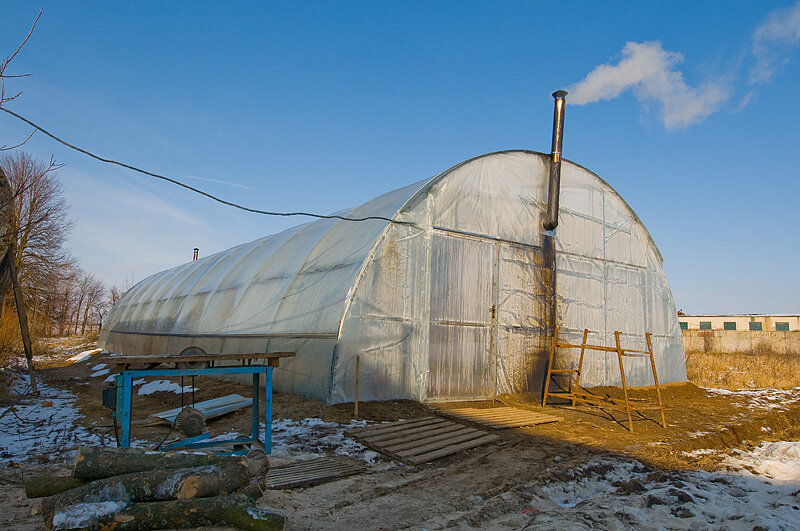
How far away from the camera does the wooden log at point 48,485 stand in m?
4.32

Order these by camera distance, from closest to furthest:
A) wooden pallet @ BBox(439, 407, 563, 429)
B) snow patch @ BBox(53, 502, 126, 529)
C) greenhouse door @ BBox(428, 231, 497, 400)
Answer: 1. snow patch @ BBox(53, 502, 126, 529)
2. wooden pallet @ BBox(439, 407, 563, 429)
3. greenhouse door @ BBox(428, 231, 497, 400)

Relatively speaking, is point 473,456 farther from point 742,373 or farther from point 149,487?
point 742,373

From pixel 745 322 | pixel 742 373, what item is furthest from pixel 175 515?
pixel 745 322

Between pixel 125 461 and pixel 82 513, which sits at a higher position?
pixel 125 461

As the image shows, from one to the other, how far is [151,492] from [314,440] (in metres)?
3.79

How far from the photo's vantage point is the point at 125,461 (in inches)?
175

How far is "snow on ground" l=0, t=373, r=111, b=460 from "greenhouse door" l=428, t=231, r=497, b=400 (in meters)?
6.46

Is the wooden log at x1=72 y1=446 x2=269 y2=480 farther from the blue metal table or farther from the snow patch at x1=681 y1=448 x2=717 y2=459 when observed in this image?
the snow patch at x1=681 y1=448 x2=717 y2=459

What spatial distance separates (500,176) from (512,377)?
5017 mm

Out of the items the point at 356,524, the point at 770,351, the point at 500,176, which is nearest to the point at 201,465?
the point at 356,524

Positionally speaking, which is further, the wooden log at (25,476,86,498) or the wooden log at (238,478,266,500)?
the wooden log at (238,478,266,500)

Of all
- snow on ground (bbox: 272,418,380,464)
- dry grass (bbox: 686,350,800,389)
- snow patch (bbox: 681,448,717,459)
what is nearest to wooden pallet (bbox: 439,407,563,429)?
snow on ground (bbox: 272,418,380,464)

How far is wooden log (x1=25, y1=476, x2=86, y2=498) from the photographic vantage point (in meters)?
4.32

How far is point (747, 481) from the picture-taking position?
6.53 meters
